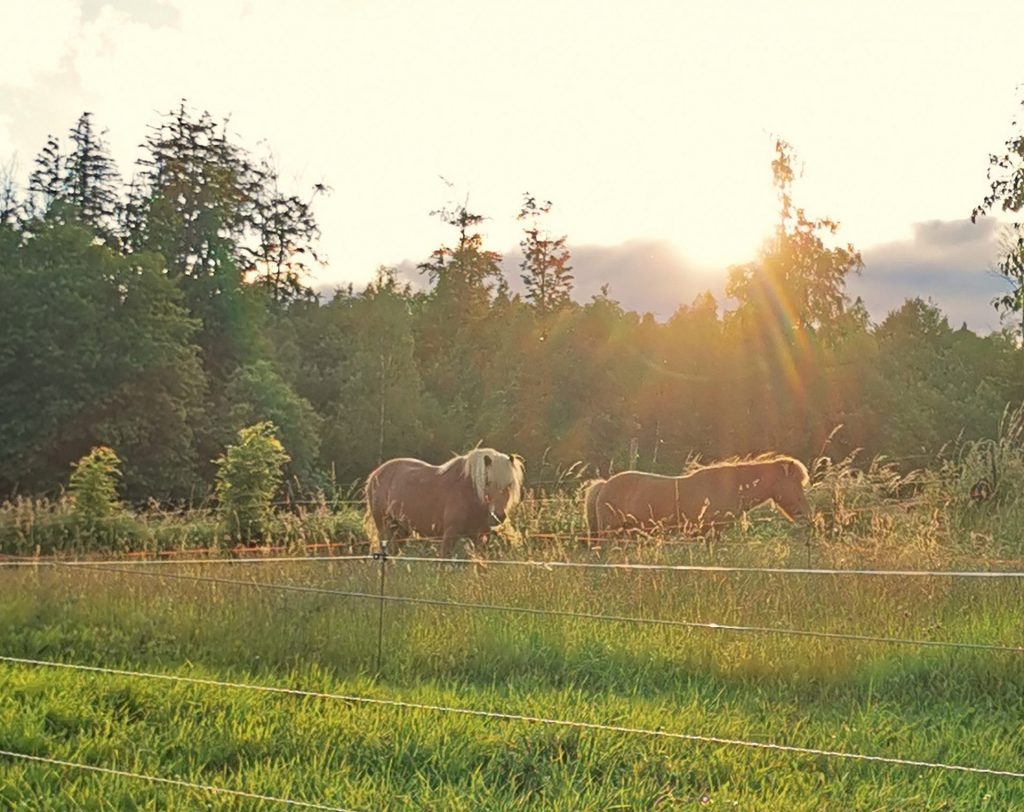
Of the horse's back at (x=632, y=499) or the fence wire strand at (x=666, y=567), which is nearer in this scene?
the fence wire strand at (x=666, y=567)

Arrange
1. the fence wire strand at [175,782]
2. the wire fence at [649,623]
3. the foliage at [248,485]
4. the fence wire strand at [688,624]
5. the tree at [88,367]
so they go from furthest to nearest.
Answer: the tree at [88,367], the foliage at [248,485], the wire fence at [649,623], the fence wire strand at [688,624], the fence wire strand at [175,782]

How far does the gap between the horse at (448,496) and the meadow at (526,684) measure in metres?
1.62

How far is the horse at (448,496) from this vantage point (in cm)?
985

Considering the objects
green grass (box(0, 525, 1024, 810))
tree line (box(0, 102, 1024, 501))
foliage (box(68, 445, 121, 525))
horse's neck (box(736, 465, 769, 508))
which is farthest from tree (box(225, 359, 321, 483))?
green grass (box(0, 525, 1024, 810))

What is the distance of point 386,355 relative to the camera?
41062 millimetres

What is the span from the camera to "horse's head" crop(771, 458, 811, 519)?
1177cm

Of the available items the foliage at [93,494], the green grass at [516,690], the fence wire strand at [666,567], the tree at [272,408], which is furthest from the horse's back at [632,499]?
the tree at [272,408]

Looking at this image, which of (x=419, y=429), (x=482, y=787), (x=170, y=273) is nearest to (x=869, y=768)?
(x=482, y=787)

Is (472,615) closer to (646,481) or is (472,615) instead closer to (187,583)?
(187,583)

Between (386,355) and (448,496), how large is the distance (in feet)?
102

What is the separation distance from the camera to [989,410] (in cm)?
3444

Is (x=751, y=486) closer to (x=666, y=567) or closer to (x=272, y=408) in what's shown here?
(x=666, y=567)

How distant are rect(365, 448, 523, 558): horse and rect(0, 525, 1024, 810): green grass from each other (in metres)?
1.89

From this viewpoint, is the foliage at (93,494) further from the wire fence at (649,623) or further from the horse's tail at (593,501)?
the wire fence at (649,623)
